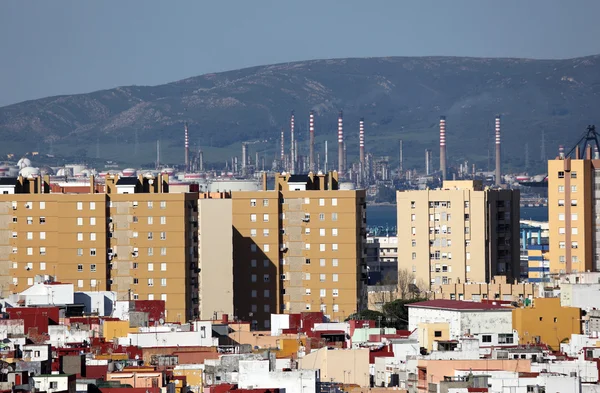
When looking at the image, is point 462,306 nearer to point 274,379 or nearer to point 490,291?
point 274,379

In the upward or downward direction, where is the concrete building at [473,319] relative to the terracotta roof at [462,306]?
downward

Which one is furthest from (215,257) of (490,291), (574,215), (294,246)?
(574,215)

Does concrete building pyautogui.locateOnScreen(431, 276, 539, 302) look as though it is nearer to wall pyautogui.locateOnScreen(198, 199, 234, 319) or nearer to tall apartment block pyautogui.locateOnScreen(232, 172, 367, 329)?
tall apartment block pyautogui.locateOnScreen(232, 172, 367, 329)

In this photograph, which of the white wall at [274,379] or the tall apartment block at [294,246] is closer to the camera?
the white wall at [274,379]

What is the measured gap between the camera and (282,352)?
2727 cm

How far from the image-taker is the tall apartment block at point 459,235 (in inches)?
2098

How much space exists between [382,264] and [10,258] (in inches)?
1442

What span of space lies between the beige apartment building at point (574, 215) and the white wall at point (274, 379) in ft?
101

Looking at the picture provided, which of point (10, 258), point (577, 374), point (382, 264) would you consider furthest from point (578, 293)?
point (382, 264)

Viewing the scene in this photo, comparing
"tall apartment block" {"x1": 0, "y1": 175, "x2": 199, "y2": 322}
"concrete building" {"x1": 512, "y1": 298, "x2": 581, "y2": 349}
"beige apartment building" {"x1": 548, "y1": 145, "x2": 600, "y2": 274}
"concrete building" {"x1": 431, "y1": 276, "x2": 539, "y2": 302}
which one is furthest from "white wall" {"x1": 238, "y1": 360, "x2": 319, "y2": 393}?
"beige apartment building" {"x1": 548, "y1": 145, "x2": 600, "y2": 274}

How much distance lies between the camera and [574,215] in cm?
5141

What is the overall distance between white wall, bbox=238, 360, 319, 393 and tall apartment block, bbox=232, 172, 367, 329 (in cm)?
2714

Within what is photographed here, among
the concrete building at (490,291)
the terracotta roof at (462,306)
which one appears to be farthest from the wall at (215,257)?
the terracotta roof at (462,306)

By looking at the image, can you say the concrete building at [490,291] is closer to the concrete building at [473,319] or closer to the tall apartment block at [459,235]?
the tall apartment block at [459,235]
